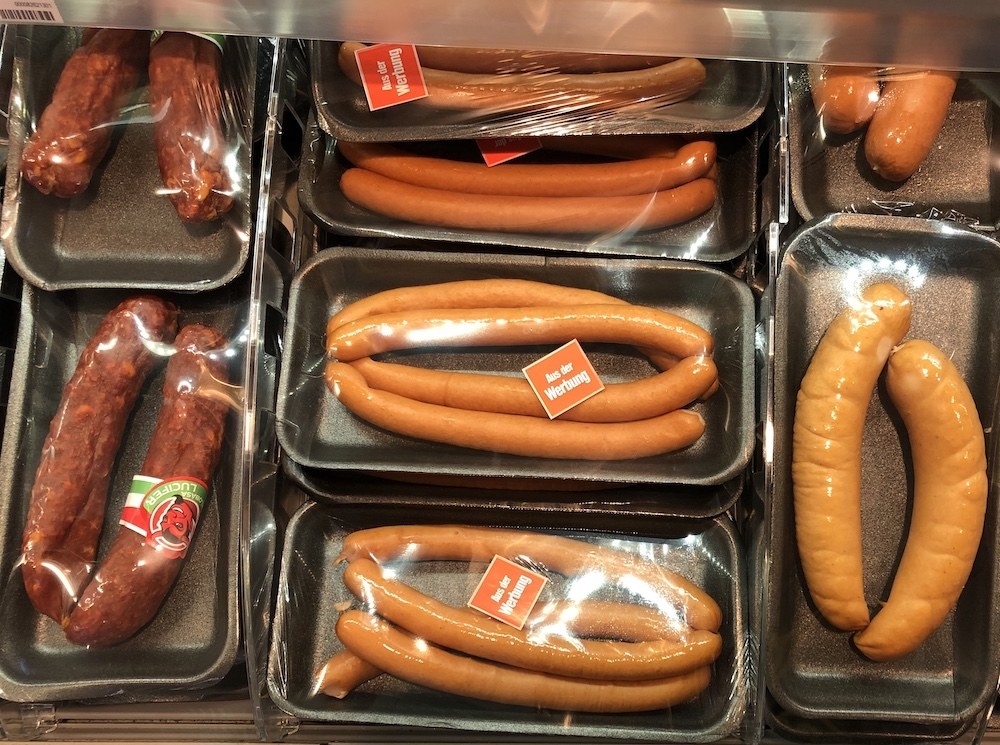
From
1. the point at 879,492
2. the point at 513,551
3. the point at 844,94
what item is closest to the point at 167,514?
the point at 513,551

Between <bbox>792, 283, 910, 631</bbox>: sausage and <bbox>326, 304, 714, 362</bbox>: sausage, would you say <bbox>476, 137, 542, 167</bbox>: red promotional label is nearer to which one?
<bbox>326, 304, 714, 362</bbox>: sausage

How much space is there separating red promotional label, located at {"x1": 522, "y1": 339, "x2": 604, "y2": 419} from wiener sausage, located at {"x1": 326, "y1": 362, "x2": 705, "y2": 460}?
0.20 feet

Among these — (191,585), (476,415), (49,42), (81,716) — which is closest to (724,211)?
(476,415)

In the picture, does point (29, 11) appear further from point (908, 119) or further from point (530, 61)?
point (908, 119)

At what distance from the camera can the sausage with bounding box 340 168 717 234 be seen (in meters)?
2.37

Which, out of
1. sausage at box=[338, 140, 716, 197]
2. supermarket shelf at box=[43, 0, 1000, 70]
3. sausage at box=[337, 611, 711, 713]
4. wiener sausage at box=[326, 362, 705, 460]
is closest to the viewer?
supermarket shelf at box=[43, 0, 1000, 70]

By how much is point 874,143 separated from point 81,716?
2953mm

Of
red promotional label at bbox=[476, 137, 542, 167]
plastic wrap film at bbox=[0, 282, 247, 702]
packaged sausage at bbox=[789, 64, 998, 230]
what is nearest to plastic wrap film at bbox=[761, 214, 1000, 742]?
packaged sausage at bbox=[789, 64, 998, 230]

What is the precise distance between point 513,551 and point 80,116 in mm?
1850

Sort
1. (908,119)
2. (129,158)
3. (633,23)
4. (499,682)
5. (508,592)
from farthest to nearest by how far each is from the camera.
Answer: (129,158) < (908,119) < (508,592) < (499,682) < (633,23)

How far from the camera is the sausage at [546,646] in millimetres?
2053

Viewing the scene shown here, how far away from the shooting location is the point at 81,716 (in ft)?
7.30

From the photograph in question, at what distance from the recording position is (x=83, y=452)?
2170mm

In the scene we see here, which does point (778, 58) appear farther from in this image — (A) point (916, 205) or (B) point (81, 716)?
(B) point (81, 716)
